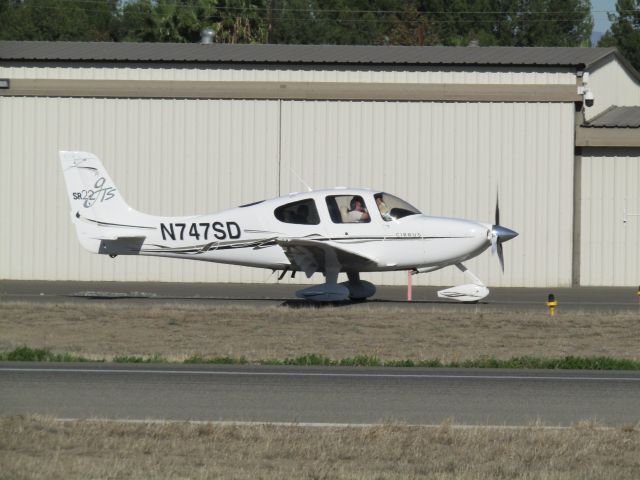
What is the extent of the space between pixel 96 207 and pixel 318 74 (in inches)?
335

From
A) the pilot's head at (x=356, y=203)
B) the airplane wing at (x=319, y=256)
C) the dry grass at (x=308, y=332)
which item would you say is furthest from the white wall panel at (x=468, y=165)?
the dry grass at (x=308, y=332)

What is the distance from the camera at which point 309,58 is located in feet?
96.3

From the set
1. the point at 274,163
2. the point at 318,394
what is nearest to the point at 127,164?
the point at 274,163

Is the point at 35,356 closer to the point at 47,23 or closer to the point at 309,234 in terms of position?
the point at 309,234

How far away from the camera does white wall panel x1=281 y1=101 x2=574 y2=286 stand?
2883cm

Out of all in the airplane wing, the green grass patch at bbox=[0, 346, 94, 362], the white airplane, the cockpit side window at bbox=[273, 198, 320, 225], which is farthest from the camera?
the cockpit side window at bbox=[273, 198, 320, 225]

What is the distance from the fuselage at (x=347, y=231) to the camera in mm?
21500

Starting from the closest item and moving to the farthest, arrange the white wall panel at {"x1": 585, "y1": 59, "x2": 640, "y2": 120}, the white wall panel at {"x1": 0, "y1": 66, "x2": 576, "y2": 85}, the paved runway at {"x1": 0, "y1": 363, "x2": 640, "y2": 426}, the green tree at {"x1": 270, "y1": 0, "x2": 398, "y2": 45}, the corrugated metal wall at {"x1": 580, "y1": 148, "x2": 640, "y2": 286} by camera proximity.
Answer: the paved runway at {"x1": 0, "y1": 363, "x2": 640, "y2": 426}
the white wall panel at {"x1": 0, "y1": 66, "x2": 576, "y2": 85}
the corrugated metal wall at {"x1": 580, "y1": 148, "x2": 640, "y2": 286}
the white wall panel at {"x1": 585, "y1": 59, "x2": 640, "y2": 120}
the green tree at {"x1": 270, "y1": 0, "x2": 398, "y2": 45}

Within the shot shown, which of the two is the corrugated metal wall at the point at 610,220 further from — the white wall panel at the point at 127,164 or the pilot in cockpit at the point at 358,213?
the pilot in cockpit at the point at 358,213

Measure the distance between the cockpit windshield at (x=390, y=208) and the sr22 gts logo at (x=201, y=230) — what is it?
2730mm

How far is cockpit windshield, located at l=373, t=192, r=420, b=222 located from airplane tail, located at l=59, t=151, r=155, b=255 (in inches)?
180

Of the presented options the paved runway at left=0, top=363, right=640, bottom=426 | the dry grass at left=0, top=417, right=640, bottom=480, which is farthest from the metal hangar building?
the dry grass at left=0, top=417, right=640, bottom=480

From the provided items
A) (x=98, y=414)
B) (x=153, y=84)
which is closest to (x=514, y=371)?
(x=98, y=414)

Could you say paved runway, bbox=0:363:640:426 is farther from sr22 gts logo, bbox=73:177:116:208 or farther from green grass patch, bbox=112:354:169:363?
sr22 gts logo, bbox=73:177:116:208
